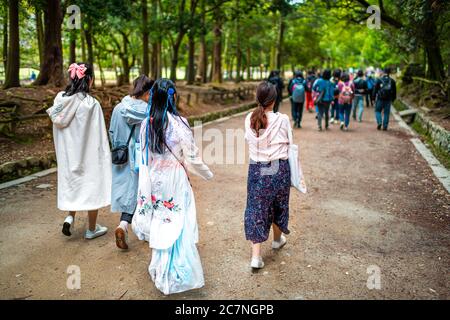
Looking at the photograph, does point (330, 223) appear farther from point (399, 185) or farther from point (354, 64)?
point (354, 64)

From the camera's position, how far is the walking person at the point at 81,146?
424 centimetres

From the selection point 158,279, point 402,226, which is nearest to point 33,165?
point 158,279

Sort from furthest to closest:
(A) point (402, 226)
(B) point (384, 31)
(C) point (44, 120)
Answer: (B) point (384, 31) → (C) point (44, 120) → (A) point (402, 226)

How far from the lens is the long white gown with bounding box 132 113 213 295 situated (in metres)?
3.35

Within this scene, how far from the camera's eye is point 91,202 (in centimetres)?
439

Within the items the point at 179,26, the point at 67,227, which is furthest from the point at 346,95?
the point at 67,227

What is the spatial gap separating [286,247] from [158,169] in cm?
171

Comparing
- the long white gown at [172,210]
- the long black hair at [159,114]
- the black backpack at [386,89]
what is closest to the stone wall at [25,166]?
the long white gown at [172,210]

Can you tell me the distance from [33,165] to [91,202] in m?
3.44

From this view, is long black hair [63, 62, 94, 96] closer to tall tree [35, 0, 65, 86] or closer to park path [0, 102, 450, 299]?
park path [0, 102, 450, 299]

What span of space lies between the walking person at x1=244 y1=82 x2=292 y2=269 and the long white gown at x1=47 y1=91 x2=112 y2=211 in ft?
5.17
